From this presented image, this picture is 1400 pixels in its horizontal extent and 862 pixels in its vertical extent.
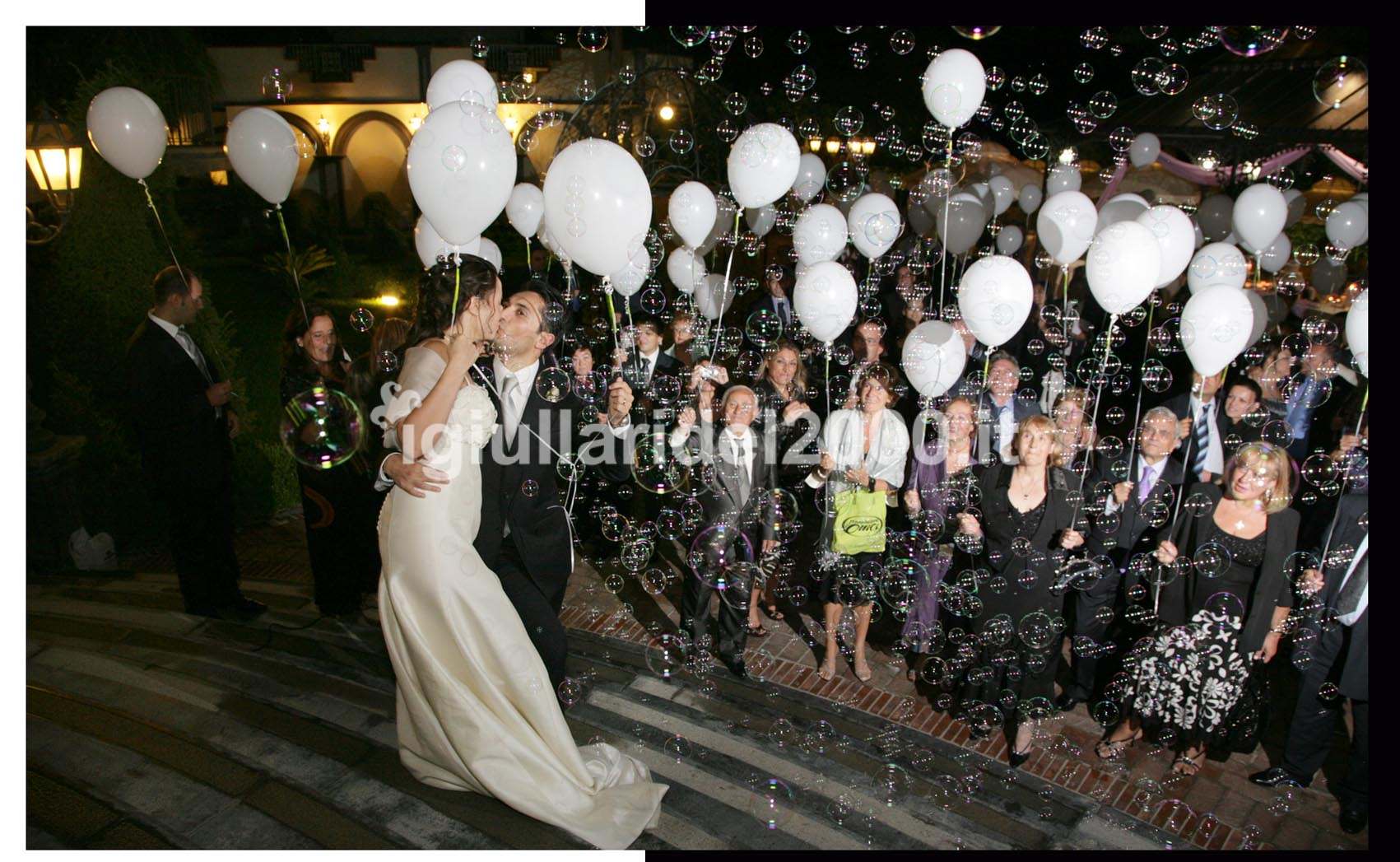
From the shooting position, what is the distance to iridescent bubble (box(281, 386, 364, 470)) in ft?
13.8

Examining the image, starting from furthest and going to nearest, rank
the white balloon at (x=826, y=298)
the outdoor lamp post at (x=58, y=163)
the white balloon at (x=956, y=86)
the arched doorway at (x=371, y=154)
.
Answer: the arched doorway at (x=371, y=154)
the white balloon at (x=956, y=86)
the outdoor lamp post at (x=58, y=163)
the white balloon at (x=826, y=298)

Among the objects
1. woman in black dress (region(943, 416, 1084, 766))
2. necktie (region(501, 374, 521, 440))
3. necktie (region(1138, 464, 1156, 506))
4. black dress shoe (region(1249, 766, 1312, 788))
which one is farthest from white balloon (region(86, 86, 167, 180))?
black dress shoe (region(1249, 766, 1312, 788))

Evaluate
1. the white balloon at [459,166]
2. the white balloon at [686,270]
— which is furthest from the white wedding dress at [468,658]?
the white balloon at [686,270]

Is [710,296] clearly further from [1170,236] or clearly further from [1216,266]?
[1216,266]

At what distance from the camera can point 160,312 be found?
15.4 ft

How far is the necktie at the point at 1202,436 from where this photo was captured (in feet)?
15.9

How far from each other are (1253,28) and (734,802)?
5.42m

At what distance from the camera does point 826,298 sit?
507 centimetres

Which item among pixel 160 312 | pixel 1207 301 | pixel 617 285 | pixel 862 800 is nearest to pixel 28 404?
pixel 160 312

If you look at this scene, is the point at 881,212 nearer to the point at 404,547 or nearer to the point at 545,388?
the point at 545,388

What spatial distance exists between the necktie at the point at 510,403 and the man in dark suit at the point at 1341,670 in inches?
142

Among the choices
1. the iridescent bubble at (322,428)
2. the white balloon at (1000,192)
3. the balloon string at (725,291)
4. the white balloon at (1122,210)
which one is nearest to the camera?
the iridescent bubble at (322,428)

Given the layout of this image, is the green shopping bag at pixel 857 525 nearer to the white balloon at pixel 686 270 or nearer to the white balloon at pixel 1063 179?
the white balloon at pixel 686 270

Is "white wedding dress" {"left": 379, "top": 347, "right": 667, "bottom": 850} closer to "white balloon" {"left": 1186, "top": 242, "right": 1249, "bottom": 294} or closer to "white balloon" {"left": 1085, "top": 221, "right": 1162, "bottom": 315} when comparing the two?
"white balloon" {"left": 1085, "top": 221, "right": 1162, "bottom": 315}
